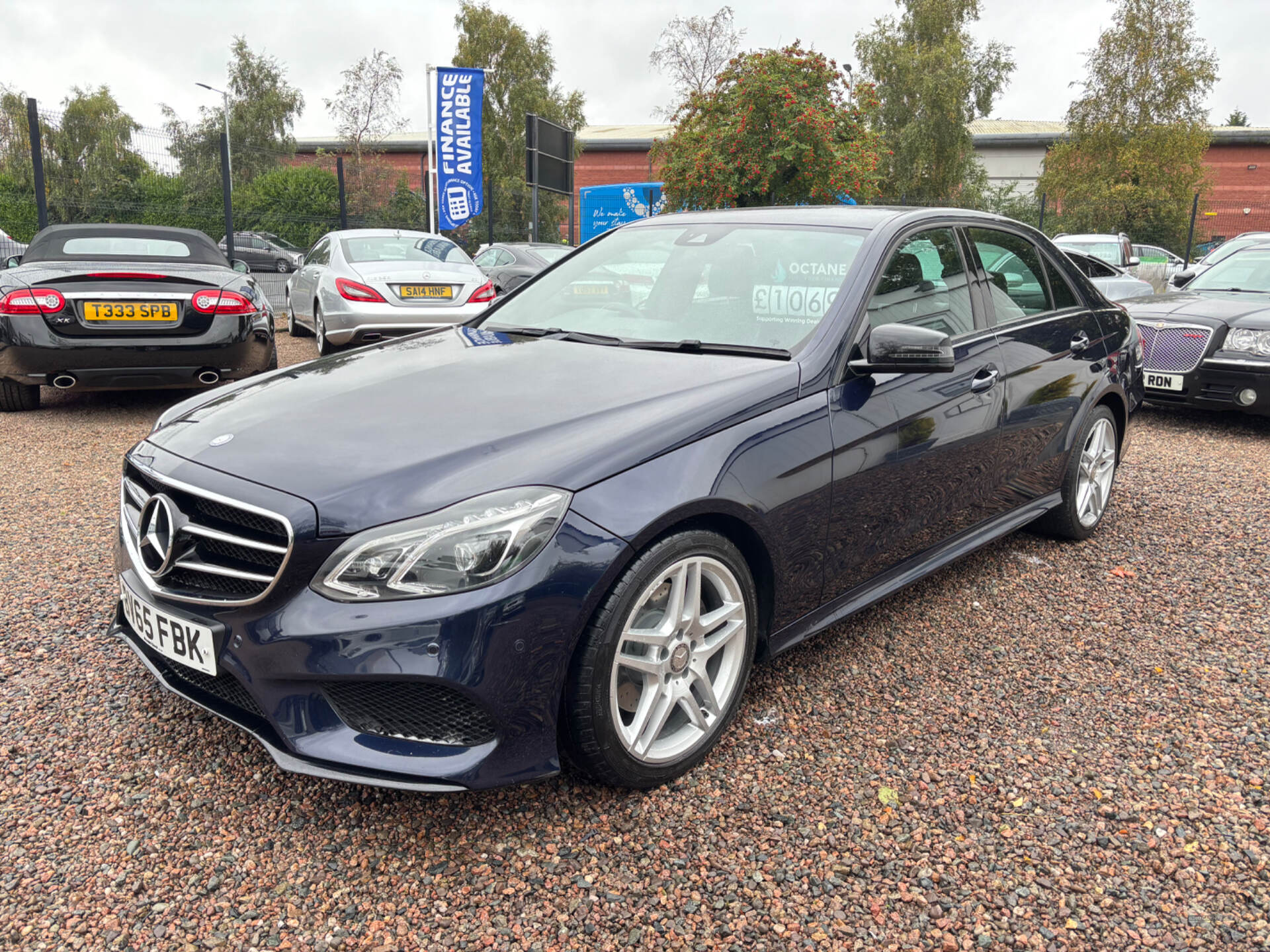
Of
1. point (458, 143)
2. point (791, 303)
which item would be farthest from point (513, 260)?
point (791, 303)

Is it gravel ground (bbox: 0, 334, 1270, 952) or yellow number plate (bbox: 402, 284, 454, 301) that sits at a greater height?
yellow number plate (bbox: 402, 284, 454, 301)

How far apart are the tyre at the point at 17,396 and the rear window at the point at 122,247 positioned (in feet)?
3.42

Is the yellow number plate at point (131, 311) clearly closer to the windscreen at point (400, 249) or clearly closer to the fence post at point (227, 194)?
the windscreen at point (400, 249)

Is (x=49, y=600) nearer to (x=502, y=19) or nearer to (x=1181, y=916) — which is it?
(x=1181, y=916)

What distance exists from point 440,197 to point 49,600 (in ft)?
45.0

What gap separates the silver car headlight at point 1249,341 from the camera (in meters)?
6.79

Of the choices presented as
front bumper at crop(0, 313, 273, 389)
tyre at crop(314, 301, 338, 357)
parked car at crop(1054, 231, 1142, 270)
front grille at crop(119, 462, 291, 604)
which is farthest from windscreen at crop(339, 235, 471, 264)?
parked car at crop(1054, 231, 1142, 270)

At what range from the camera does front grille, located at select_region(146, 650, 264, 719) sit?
212cm

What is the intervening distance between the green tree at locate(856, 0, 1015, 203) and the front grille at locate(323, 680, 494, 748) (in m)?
32.9

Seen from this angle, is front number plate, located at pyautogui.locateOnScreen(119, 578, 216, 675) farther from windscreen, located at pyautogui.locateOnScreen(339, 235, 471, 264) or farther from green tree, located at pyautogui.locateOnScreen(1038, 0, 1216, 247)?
green tree, located at pyautogui.locateOnScreen(1038, 0, 1216, 247)

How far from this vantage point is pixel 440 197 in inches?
632

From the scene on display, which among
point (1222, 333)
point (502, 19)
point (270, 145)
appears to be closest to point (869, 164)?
point (1222, 333)

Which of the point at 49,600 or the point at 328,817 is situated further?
the point at 49,600

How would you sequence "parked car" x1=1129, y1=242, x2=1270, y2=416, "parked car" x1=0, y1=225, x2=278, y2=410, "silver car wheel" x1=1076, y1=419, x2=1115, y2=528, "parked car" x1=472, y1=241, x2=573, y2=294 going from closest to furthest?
"silver car wheel" x1=1076, y1=419, x2=1115, y2=528 → "parked car" x1=0, y1=225, x2=278, y2=410 → "parked car" x1=1129, y1=242, x2=1270, y2=416 → "parked car" x1=472, y1=241, x2=573, y2=294
